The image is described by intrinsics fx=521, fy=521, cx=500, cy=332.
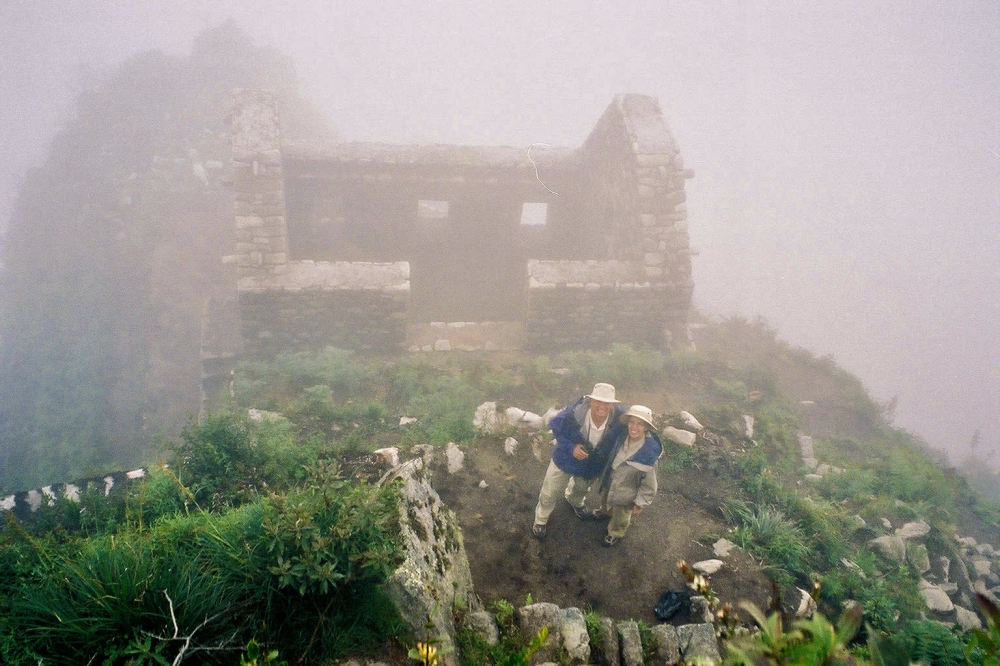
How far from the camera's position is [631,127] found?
385 inches

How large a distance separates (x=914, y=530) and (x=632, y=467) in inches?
168

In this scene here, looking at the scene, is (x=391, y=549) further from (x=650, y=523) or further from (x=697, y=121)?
(x=697, y=121)

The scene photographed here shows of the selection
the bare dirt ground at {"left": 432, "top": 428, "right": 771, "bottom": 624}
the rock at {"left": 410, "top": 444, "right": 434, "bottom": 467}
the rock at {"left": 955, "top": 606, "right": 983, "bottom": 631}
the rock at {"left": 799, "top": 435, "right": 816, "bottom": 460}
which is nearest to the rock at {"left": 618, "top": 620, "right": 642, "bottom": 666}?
the bare dirt ground at {"left": 432, "top": 428, "right": 771, "bottom": 624}

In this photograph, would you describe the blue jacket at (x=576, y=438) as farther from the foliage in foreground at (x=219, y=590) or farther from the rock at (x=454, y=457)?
the foliage in foreground at (x=219, y=590)

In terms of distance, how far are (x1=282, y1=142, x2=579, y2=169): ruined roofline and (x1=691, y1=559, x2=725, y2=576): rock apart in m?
9.01

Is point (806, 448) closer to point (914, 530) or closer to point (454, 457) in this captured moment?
→ point (914, 530)

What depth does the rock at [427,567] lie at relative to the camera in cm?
270

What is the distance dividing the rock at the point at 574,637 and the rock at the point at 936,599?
3948 millimetres

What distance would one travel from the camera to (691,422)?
22.3 ft

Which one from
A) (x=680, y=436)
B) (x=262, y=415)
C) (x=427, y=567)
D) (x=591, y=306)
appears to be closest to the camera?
(x=427, y=567)

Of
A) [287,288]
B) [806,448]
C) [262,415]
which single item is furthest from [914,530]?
[287,288]

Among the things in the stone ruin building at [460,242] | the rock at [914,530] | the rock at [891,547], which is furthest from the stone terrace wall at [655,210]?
the rock at [891,547]

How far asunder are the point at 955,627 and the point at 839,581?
808 mm

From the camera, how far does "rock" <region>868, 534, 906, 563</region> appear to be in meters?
5.54
